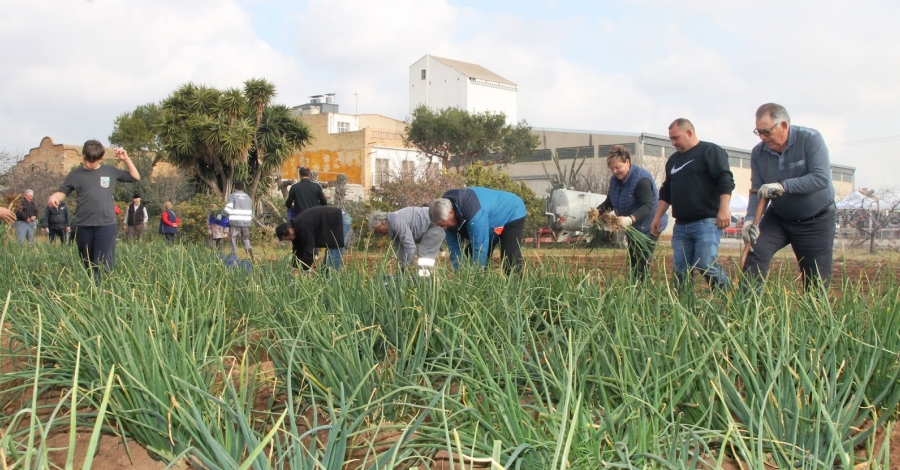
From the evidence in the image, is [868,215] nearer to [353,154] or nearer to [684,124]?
[684,124]

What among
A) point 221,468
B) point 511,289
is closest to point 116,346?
point 221,468

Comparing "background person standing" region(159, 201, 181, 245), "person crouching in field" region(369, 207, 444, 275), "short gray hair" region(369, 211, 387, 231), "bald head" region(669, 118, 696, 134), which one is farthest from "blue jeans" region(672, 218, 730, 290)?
"background person standing" region(159, 201, 181, 245)

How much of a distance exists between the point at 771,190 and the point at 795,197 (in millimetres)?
269

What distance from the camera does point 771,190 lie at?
4523 millimetres

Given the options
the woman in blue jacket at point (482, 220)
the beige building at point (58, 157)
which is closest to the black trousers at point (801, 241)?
the woman in blue jacket at point (482, 220)

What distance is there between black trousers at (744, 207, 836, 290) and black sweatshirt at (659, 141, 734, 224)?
326 mm

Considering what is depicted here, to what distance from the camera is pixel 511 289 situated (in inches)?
143

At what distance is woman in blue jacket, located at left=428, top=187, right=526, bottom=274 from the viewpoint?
17.9 feet

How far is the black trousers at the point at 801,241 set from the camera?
15.4 ft

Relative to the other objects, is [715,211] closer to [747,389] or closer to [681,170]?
[681,170]

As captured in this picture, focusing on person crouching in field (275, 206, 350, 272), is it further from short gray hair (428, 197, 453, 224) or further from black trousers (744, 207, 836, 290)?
black trousers (744, 207, 836, 290)

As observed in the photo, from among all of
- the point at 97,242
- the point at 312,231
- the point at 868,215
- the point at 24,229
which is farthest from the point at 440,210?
the point at 868,215

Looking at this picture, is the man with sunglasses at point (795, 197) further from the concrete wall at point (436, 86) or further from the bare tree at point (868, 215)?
the concrete wall at point (436, 86)

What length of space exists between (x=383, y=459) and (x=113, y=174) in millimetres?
5599
